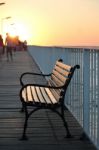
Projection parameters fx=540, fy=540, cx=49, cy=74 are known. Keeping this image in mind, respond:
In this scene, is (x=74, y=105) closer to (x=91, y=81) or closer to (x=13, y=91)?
(x=91, y=81)

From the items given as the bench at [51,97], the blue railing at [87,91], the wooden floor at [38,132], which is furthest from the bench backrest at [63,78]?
the wooden floor at [38,132]

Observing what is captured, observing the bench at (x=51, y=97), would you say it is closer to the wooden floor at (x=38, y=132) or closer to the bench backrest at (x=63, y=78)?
the bench backrest at (x=63, y=78)

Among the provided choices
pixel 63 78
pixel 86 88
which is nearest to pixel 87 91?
pixel 86 88

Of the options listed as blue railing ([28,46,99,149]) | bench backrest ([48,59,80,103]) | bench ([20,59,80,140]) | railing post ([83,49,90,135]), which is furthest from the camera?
bench ([20,59,80,140])

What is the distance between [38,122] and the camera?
27.8 ft

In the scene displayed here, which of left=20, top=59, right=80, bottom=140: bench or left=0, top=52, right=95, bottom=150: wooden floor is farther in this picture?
left=20, top=59, right=80, bottom=140: bench

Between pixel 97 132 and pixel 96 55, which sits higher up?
pixel 96 55

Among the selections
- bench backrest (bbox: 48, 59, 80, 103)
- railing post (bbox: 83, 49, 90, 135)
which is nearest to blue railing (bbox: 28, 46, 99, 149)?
railing post (bbox: 83, 49, 90, 135)

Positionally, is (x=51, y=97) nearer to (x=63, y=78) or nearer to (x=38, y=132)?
(x=63, y=78)

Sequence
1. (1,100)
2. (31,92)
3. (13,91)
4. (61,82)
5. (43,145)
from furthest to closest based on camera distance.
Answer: (13,91) → (1,100) → (31,92) → (61,82) → (43,145)

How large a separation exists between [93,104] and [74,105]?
2.19 metres

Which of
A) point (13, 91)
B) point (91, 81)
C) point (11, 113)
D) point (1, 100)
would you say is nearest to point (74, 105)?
point (11, 113)

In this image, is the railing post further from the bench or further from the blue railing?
the bench

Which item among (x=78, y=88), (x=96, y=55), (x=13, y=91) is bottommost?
(x=13, y=91)
